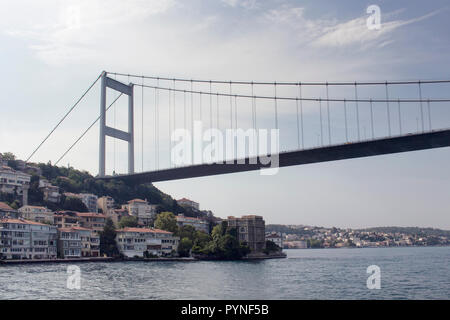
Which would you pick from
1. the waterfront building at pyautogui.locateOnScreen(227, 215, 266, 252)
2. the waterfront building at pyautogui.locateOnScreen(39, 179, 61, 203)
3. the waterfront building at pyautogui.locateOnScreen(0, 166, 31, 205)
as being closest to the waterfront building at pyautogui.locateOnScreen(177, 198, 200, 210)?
the waterfront building at pyautogui.locateOnScreen(227, 215, 266, 252)

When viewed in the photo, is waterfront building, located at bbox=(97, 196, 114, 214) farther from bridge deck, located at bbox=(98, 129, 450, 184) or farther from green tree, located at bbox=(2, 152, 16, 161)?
green tree, located at bbox=(2, 152, 16, 161)

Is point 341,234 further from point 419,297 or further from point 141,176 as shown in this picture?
point 419,297

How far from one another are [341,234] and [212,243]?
457 feet

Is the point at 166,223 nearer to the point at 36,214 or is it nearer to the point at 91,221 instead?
the point at 91,221

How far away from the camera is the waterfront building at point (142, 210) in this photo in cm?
6612

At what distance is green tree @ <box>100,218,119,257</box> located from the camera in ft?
172

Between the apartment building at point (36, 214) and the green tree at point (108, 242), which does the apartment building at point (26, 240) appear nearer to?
the apartment building at point (36, 214)

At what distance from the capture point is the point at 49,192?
60.6m

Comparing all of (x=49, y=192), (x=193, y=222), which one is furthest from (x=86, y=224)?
(x=193, y=222)

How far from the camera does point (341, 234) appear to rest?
18975 cm

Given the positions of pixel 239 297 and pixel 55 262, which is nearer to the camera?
pixel 239 297

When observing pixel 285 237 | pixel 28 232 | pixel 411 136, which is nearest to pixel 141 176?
pixel 28 232

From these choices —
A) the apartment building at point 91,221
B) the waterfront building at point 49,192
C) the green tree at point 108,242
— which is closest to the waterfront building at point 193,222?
the apartment building at point 91,221

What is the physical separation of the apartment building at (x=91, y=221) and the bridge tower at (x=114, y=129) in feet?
21.0
